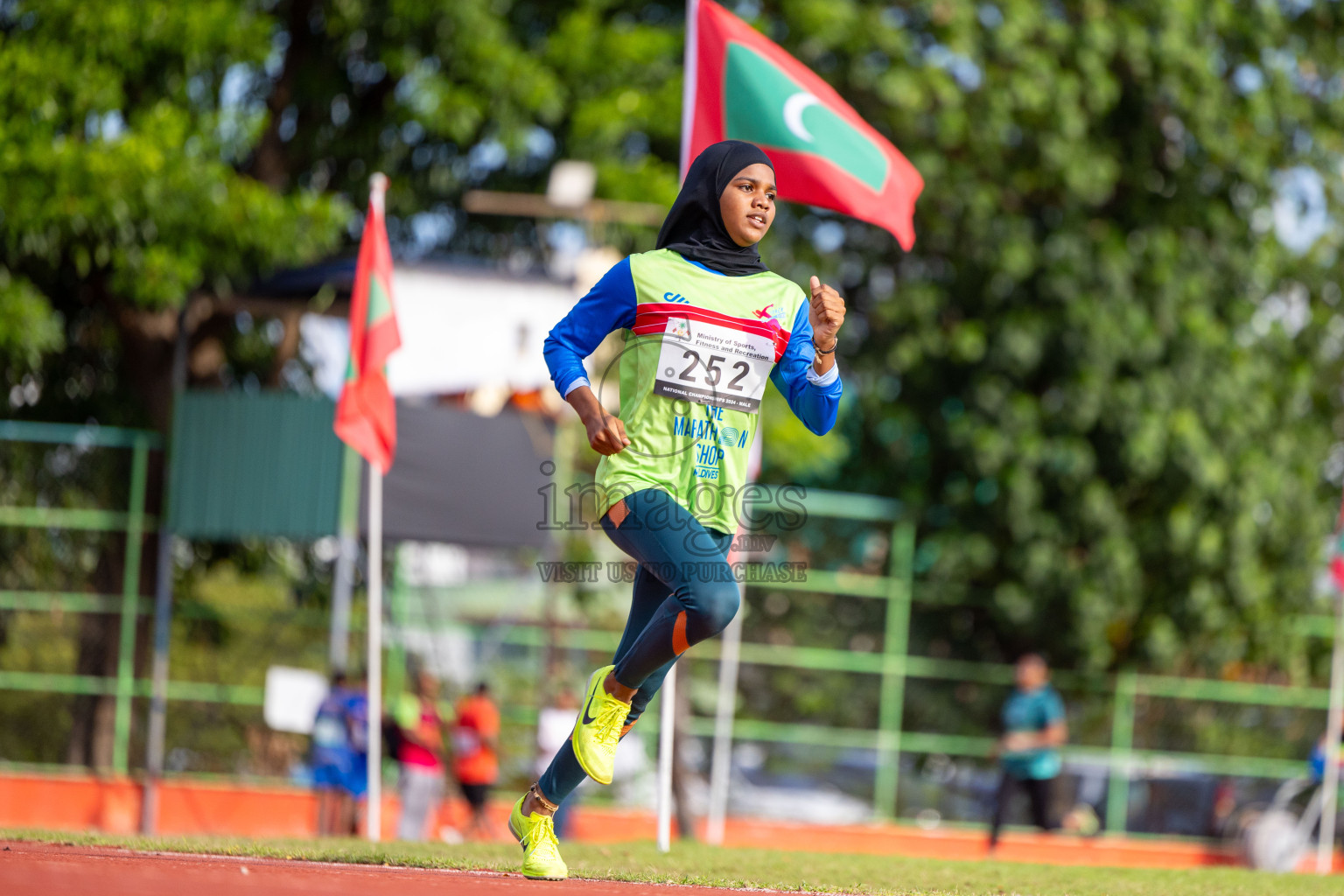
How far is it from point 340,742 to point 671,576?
8.43 metres

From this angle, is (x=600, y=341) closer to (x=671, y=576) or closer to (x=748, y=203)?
(x=748, y=203)

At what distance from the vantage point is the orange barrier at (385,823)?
517 inches

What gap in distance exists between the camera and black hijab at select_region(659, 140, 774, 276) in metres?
→ 4.72

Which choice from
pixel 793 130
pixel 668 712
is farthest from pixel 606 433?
pixel 793 130

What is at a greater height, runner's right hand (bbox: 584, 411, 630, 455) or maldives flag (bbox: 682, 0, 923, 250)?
maldives flag (bbox: 682, 0, 923, 250)

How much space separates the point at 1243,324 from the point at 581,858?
1198 cm

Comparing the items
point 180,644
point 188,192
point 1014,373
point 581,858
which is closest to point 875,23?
point 1014,373

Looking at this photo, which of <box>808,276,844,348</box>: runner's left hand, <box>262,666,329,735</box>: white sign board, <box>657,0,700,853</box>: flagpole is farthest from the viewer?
<box>262,666,329,735</box>: white sign board

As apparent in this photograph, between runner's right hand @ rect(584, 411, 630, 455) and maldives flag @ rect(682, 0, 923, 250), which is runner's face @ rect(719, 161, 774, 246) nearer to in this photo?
runner's right hand @ rect(584, 411, 630, 455)

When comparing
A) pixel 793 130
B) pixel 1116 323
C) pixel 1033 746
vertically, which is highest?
pixel 793 130

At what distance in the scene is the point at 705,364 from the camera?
15.1ft

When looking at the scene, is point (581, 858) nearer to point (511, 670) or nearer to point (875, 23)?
point (511, 670)

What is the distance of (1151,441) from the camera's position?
15.0 metres

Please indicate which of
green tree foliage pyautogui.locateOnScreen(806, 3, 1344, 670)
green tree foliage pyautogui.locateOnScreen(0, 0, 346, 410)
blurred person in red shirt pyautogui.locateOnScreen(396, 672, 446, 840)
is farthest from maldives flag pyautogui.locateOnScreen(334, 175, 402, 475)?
green tree foliage pyautogui.locateOnScreen(806, 3, 1344, 670)
